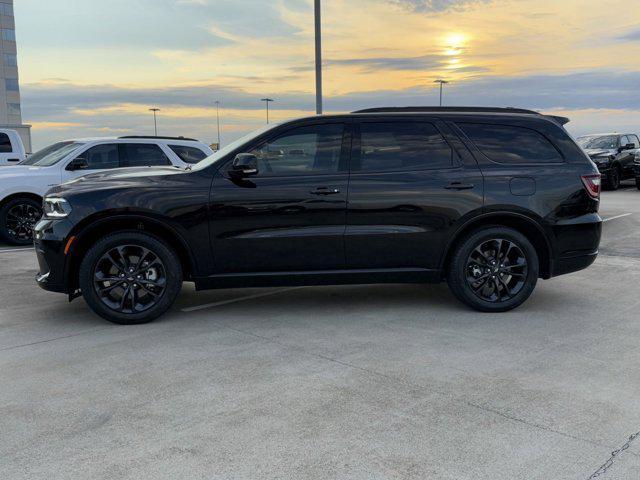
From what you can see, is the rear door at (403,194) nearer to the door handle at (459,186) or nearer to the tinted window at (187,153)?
the door handle at (459,186)

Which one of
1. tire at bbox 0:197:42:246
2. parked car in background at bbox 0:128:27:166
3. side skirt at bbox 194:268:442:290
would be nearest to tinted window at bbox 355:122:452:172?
side skirt at bbox 194:268:442:290

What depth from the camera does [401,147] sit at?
5707 mm

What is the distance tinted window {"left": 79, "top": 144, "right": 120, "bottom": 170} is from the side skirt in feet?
19.8

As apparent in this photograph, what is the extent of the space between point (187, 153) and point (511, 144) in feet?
22.6

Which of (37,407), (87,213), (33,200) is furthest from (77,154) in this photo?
(37,407)

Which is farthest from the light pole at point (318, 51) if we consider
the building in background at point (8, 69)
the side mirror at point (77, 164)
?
the building in background at point (8, 69)

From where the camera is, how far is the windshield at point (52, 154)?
10633 millimetres

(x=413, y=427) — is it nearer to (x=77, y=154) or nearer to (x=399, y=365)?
(x=399, y=365)

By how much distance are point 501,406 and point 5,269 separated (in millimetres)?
6937

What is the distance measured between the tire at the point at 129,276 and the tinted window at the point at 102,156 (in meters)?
5.79

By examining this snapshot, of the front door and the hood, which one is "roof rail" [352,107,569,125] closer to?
the front door

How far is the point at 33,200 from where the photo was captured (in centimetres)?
1040

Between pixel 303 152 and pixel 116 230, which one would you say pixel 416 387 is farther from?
pixel 116 230

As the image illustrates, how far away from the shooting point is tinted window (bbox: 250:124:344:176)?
18.2ft
